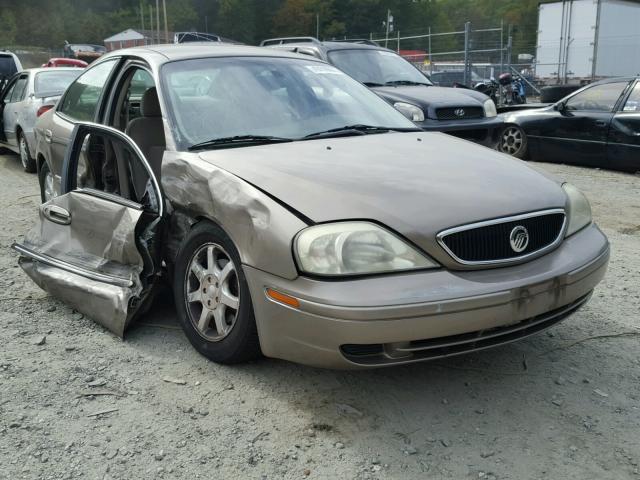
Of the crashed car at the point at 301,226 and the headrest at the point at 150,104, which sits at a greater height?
the headrest at the point at 150,104

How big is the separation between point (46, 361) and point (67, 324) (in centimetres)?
51

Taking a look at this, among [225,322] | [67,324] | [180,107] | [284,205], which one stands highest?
[180,107]

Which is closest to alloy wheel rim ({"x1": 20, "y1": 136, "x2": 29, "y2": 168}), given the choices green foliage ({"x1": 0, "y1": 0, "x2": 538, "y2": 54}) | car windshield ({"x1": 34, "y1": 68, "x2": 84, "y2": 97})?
car windshield ({"x1": 34, "y1": 68, "x2": 84, "y2": 97})

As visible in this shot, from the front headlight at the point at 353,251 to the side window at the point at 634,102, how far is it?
7171mm

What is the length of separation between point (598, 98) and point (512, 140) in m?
1.37

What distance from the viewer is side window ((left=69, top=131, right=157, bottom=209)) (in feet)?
13.8

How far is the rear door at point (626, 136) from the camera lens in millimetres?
8609

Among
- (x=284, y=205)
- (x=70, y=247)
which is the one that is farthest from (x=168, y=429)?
(x=70, y=247)

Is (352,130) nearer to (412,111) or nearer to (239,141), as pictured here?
(239,141)

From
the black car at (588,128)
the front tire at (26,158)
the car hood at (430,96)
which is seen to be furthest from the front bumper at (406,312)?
the front tire at (26,158)

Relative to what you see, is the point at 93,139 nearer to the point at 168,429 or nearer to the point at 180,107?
the point at 180,107

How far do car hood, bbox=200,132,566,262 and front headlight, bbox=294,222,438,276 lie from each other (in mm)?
50

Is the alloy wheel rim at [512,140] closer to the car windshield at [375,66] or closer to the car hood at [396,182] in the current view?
the car windshield at [375,66]

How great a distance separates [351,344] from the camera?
2717 millimetres
